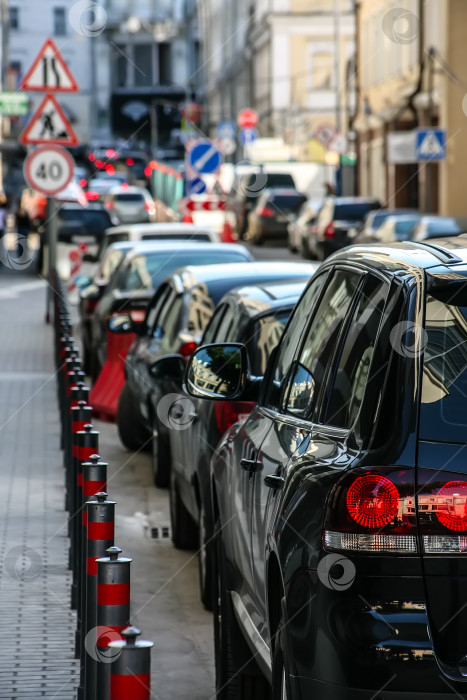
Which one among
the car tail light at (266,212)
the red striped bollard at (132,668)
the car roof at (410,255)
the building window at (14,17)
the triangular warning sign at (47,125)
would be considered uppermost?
the building window at (14,17)

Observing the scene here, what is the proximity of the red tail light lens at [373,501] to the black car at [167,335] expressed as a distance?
17.4 feet

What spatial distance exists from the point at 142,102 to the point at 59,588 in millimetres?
124713

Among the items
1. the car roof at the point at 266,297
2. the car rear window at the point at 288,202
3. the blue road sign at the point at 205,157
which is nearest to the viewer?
the car roof at the point at 266,297

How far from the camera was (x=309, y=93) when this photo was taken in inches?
3061

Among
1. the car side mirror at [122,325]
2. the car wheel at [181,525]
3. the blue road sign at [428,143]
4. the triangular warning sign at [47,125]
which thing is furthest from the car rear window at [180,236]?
the blue road sign at [428,143]

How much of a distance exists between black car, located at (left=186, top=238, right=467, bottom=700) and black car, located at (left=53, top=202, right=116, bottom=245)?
27.4 meters

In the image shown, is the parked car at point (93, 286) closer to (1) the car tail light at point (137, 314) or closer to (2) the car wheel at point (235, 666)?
(1) the car tail light at point (137, 314)

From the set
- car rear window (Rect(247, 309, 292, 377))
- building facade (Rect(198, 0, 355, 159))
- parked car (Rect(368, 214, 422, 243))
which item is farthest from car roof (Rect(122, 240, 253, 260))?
building facade (Rect(198, 0, 355, 159))

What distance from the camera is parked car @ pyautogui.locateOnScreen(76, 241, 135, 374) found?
53.3ft

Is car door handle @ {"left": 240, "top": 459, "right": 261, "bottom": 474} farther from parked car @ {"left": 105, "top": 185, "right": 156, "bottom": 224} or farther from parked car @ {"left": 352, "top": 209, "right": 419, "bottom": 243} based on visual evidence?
parked car @ {"left": 105, "top": 185, "right": 156, "bottom": 224}

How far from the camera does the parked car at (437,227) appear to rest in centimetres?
2758

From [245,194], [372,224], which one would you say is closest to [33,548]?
[372,224]

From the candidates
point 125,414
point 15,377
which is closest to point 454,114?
point 15,377

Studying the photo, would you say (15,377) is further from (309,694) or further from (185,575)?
(309,694)
